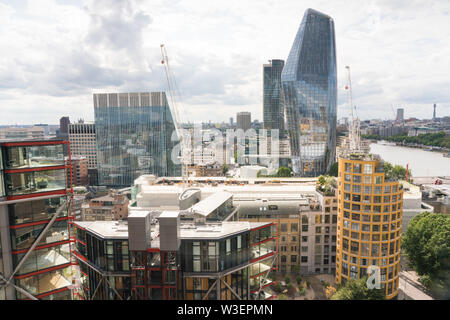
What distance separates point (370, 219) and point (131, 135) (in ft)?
73.1

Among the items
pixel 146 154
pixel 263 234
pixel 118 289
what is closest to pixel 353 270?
pixel 263 234

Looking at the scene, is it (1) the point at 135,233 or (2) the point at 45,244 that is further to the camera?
(1) the point at 135,233

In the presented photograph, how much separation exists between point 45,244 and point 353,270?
884 cm

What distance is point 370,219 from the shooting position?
9.13 metres

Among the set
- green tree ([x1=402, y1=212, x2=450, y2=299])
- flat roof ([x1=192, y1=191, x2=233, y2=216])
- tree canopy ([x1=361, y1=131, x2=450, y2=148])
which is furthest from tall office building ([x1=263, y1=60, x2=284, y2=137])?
flat roof ([x1=192, y1=191, x2=233, y2=216])

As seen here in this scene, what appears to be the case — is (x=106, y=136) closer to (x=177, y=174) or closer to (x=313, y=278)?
(x=177, y=174)

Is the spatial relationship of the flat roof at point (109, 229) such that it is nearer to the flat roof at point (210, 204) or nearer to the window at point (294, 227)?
the flat roof at point (210, 204)

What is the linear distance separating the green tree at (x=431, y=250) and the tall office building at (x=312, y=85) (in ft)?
65.1

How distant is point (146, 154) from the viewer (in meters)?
27.0

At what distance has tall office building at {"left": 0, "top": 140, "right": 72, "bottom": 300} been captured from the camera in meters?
3.63

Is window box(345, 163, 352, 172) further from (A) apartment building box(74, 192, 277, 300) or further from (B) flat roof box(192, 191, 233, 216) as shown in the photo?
(A) apartment building box(74, 192, 277, 300)

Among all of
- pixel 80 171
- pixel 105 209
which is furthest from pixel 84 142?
pixel 105 209

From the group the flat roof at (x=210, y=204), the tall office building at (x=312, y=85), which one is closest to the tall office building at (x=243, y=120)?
the tall office building at (x=312, y=85)

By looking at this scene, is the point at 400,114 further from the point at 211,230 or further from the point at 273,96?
the point at 211,230
